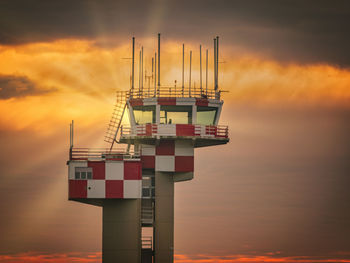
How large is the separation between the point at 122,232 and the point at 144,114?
26.0 ft

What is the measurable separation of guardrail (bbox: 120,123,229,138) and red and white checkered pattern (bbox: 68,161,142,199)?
93.7 inches

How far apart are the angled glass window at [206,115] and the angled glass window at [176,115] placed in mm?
603

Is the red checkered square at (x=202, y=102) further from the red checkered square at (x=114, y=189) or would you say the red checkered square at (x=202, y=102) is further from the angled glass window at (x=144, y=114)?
the red checkered square at (x=114, y=189)

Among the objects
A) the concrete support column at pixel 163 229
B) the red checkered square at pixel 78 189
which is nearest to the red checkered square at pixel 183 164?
the concrete support column at pixel 163 229

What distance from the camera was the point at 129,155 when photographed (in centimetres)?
7106

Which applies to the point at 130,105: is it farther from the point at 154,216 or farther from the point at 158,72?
the point at 154,216

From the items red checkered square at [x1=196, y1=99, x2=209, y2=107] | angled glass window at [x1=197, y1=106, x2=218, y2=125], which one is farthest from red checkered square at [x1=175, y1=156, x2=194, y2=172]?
red checkered square at [x1=196, y1=99, x2=209, y2=107]

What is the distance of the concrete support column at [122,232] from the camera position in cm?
7038

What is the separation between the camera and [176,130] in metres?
71.3

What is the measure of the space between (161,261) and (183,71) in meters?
12.4

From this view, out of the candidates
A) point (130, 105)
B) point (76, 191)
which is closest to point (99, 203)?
point (76, 191)

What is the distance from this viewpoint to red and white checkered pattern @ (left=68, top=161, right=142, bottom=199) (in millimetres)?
69938

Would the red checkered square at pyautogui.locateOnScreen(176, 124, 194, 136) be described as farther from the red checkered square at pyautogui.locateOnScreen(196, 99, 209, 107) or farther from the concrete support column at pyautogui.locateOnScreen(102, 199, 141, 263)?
the concrete support column at pyautogui.locateOnScreen(102, 199, 141, 263)

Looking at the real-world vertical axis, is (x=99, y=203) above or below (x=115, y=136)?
below
